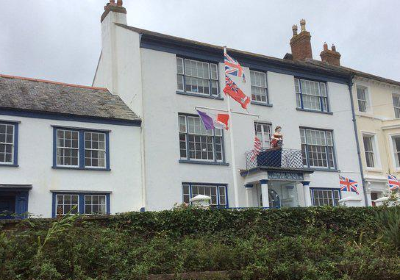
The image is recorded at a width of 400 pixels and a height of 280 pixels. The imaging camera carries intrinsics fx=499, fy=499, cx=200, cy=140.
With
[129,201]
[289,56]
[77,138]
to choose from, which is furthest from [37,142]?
[289,56]

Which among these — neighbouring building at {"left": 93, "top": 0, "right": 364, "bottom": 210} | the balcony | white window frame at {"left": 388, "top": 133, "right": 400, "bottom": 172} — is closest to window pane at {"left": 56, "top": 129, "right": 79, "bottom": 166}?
neighbouring building at {"left": 93, "top": 0, "right": 364, "bottom": 210}

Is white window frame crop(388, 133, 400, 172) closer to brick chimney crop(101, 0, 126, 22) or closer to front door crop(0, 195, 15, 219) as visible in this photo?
brick chimney crop(101, 0, 126, 22)

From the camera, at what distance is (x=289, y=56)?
30484 millimetres

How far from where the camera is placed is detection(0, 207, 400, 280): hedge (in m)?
9.57

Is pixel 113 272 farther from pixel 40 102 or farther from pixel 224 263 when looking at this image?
pixel 40 102

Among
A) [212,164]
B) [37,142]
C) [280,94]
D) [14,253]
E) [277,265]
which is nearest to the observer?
[14,253]

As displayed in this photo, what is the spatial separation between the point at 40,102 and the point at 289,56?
53.4 ft

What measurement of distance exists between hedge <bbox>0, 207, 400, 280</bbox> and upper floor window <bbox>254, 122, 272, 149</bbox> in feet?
31.7

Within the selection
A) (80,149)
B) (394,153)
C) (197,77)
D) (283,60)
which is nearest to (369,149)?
(394,153)

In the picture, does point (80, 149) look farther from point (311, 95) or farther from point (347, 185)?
point (347, 185)

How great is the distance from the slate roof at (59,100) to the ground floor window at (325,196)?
32.6ft

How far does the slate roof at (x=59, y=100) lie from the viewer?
19344 millimetres

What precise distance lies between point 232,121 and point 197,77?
103 inches

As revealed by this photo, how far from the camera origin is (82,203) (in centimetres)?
1936
